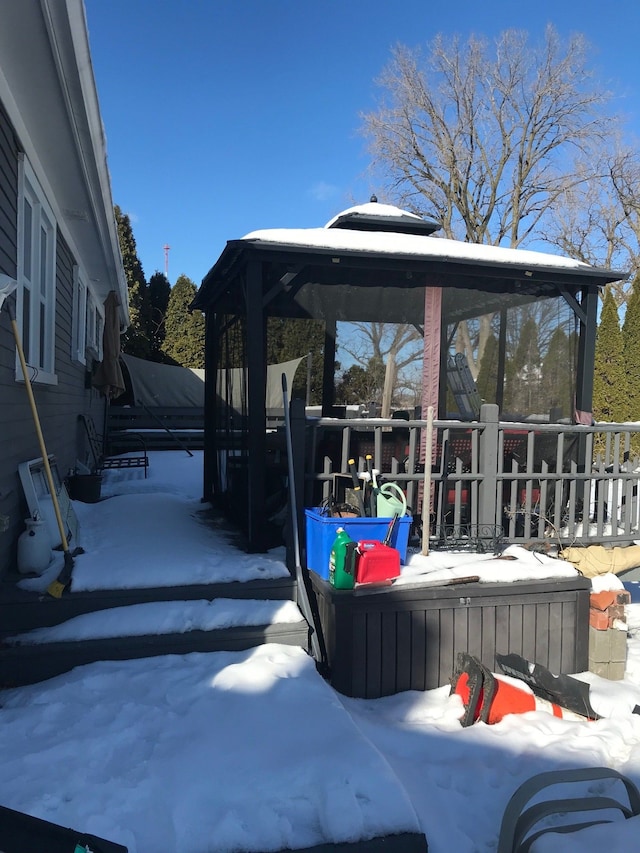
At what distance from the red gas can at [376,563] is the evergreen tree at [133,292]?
607 inches

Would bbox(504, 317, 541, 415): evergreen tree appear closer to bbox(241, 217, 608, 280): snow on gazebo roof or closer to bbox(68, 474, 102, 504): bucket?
bbox(241, 217, 608, 280): snow on gazebo roof

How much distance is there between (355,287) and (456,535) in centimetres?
203

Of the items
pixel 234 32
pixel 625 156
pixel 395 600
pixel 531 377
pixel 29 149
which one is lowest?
pixel 395 600

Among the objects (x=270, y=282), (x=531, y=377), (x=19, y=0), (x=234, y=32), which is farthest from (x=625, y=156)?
(x=19, y=0)

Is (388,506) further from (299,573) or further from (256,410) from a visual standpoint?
(256,410)

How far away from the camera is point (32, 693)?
112 inches

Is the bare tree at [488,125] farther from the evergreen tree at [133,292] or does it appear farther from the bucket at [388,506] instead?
the bucket at [388,506]

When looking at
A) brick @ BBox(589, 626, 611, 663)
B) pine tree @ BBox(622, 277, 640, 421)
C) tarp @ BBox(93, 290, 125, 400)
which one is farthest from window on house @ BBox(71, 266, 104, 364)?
pine tree @ BBox(622, 277, 640, 421)

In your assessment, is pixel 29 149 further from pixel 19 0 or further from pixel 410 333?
pixel 410 333

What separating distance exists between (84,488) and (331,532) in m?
3.57

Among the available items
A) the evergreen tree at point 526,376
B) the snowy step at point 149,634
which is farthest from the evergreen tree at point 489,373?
the snowy step at point 149,634

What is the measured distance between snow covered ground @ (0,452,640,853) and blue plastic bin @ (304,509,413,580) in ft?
0.69

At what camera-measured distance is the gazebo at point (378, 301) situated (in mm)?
4203

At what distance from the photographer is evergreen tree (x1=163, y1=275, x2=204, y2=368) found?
18.8 meters
